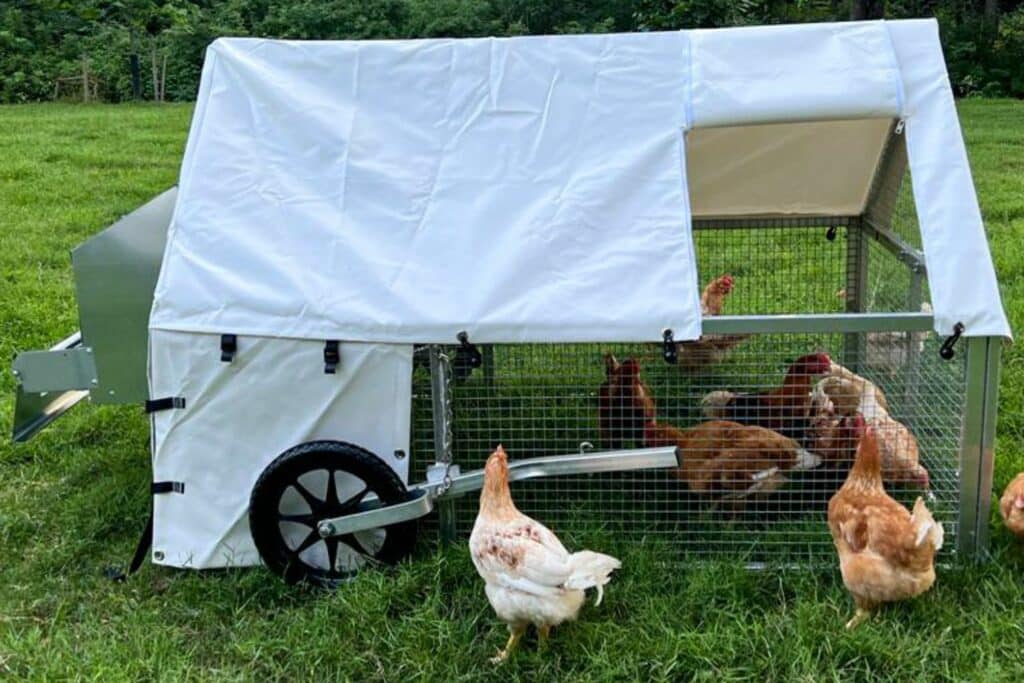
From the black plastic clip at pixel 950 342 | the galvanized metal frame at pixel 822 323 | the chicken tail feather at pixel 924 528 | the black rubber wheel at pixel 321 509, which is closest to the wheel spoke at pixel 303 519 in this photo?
the black rubber wheel at pixel 321 509

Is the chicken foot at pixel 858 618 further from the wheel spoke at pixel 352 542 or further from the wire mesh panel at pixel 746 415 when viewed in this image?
the wheel spoke at pixel 352 542

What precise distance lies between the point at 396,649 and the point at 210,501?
33.6 inches

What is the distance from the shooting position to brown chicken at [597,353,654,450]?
4.06 m

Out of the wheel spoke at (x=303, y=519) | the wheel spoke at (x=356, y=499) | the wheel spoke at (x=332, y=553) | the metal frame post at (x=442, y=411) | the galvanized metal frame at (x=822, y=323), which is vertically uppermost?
the galvanized metal frame at (x=822, y=323)

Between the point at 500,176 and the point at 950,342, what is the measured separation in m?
1.49

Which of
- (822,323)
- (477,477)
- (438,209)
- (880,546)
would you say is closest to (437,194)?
(438,209)

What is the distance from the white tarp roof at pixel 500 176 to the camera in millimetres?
3182

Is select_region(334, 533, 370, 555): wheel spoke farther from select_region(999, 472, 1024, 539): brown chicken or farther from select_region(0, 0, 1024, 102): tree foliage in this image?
select_region(0, 0, 1024, 102): tree foliage

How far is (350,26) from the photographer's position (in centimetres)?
2058

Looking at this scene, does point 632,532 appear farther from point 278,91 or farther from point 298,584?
point 278,91

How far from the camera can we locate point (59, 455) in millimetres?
4688

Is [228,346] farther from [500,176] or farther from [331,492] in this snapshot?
[500,176]

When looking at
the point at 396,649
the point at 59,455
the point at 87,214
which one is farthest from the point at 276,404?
the point at 87,214

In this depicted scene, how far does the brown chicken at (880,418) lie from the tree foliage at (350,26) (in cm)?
1483
